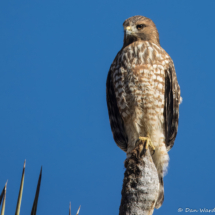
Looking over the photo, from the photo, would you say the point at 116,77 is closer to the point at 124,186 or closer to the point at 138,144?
the point at 138,144

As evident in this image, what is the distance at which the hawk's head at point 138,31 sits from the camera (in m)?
5.41

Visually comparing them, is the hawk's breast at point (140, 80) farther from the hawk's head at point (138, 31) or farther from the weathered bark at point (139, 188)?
the weathered bark at point (139, 188)

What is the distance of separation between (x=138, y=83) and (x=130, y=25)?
111 cm

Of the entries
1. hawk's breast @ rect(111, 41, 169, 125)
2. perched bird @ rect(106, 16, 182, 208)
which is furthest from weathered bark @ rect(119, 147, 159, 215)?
hawk's breast @ rect(111, 41, 169, 125)

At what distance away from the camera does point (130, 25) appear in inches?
214

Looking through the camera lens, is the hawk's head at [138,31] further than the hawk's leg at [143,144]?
Yes

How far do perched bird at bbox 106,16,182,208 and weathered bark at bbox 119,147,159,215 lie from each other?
2.55ft

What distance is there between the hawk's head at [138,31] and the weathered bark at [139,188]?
2224mm

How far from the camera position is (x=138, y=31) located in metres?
5.43

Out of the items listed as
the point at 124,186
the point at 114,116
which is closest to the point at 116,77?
the point at 114,116

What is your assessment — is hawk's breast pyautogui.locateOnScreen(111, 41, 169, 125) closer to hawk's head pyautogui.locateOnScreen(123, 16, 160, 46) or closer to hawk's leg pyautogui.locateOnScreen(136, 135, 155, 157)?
hawk's head pyautogui.locateOnScreen(123, 16, 160, 46)

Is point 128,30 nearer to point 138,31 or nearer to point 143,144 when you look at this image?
point 138,31

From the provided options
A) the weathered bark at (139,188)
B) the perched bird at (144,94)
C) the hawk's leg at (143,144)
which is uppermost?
the perched bird at (144,94)

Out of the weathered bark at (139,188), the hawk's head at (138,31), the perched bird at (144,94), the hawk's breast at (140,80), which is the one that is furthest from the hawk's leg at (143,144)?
the hawk's head at (138,31)
